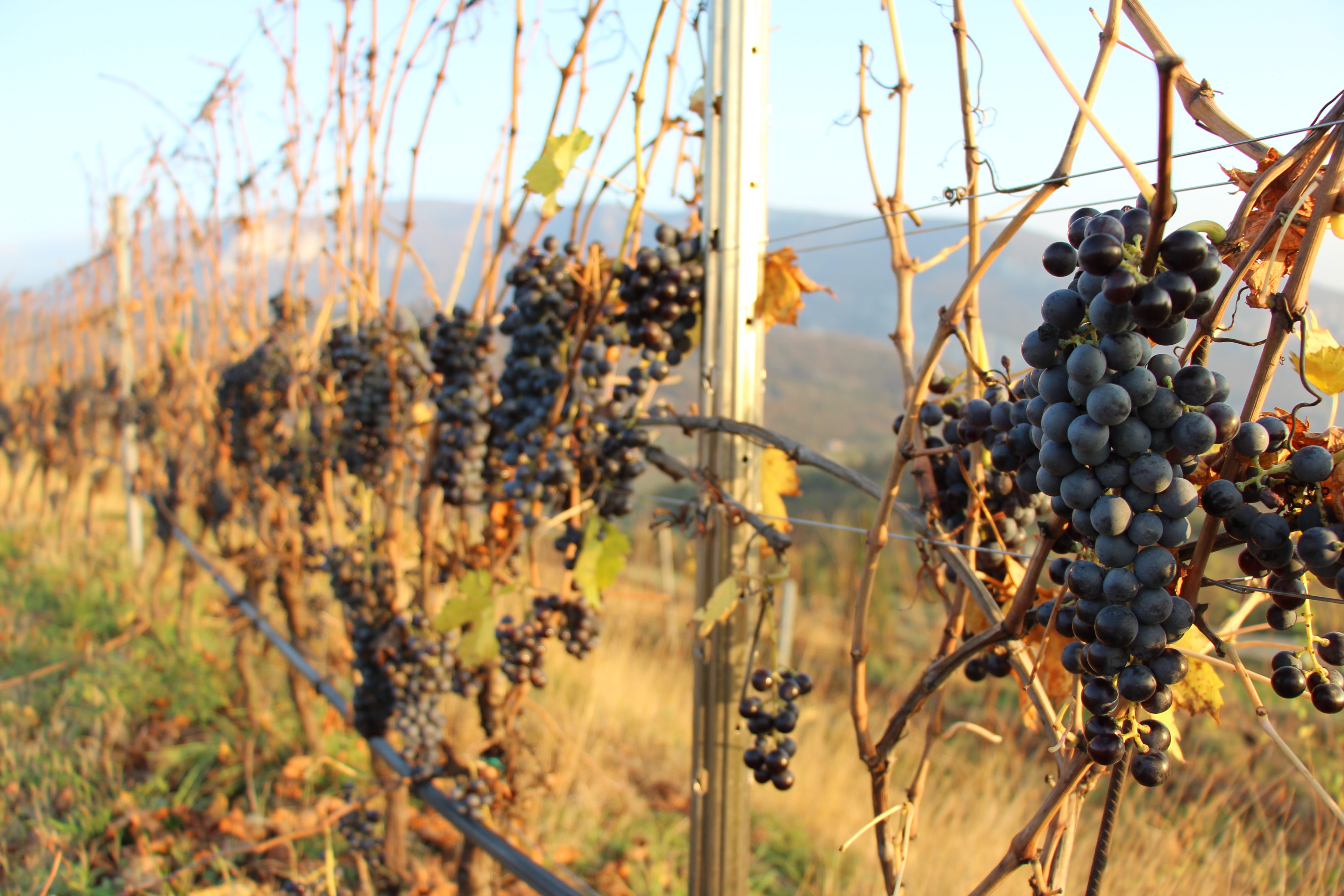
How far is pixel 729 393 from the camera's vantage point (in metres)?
1.36

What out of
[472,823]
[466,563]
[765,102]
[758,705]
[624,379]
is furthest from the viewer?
[466,563]

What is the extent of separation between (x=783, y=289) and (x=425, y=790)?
1578mm

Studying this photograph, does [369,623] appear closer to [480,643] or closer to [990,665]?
[480,643]

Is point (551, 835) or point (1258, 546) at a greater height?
point (1258, 546)

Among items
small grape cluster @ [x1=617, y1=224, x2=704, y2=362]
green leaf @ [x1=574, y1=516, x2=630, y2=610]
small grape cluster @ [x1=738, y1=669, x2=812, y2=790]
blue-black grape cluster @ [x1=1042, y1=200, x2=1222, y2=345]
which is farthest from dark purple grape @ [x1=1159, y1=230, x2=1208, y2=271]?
green leaf @ [x1=574, y1=516, x2=630, y2=610]

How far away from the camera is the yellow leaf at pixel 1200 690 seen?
786mm

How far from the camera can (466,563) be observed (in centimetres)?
206

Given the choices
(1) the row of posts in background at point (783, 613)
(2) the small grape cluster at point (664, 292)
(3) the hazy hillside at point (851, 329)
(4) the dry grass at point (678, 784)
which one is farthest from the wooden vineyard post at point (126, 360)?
(2) the small grape cluster at point (664, 292)

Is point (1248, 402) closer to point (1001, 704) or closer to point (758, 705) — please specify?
point (758, 705)

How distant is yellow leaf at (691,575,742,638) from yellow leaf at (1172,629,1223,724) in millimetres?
594

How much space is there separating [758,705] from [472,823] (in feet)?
3.31

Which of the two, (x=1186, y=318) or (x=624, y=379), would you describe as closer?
(x=1186, y=318)

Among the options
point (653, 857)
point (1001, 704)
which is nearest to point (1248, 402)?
point (653, 857)

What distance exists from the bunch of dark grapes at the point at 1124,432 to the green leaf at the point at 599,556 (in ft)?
3.33
